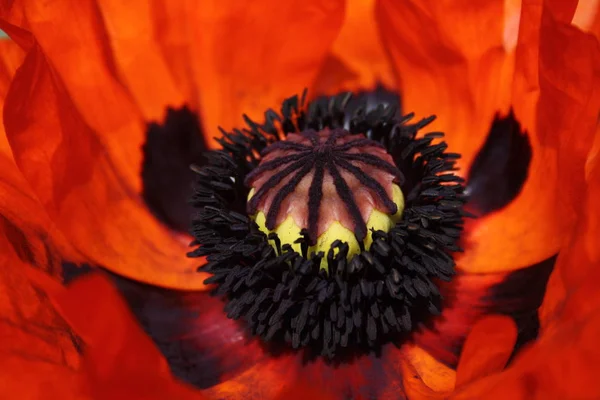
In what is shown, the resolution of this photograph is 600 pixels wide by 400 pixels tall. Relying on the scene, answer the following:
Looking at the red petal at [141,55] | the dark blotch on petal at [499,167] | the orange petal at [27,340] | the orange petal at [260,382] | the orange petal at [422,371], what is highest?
the red petal at [141,55]

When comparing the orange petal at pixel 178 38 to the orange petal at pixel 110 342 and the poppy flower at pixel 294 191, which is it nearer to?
the poppy flower at pixel 294 191

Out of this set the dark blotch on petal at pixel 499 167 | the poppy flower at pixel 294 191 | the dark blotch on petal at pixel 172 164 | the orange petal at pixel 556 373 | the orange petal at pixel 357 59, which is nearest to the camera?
the orange petal at pixel 556 373

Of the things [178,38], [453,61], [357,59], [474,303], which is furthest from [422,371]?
[178,38]

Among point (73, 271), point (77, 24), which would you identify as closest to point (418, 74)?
point (77, 24)

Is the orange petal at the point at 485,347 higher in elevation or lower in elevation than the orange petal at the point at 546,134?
lower

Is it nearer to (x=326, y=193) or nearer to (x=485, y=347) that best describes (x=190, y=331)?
(x=326, y=193)

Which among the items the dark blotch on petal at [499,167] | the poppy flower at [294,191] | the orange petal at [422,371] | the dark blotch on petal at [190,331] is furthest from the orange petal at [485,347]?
the dark blotch on petal at [499,167]

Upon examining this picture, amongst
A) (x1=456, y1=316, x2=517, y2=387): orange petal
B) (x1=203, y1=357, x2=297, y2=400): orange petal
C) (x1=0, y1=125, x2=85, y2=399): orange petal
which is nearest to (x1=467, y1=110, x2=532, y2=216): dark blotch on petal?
(x1=203, y1=357, x2=297, y2=400): orange petal

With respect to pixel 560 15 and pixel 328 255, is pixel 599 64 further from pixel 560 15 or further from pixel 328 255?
pixel 328 255
